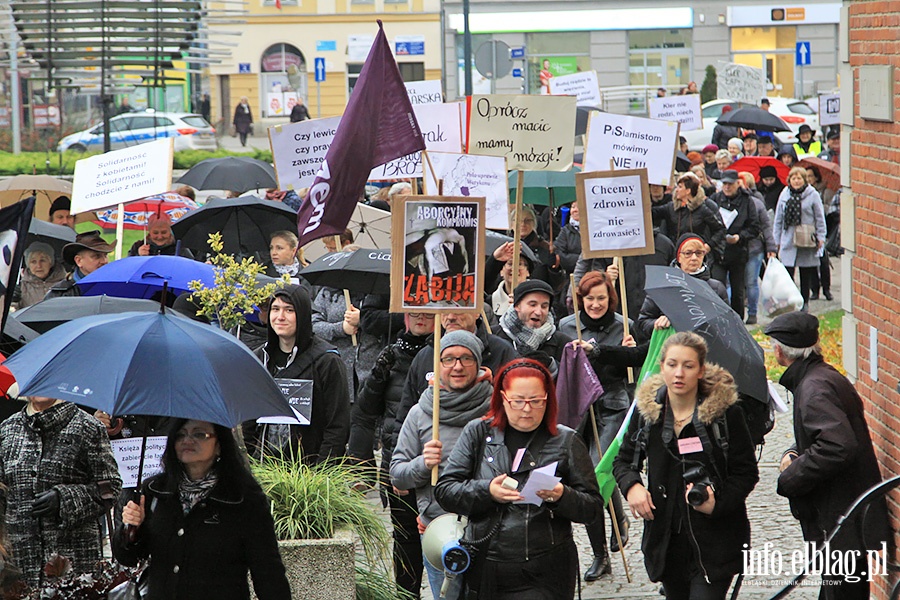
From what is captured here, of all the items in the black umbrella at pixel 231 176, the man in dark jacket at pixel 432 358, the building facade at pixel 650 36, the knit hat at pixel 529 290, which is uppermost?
the building facade at pixel 650 36

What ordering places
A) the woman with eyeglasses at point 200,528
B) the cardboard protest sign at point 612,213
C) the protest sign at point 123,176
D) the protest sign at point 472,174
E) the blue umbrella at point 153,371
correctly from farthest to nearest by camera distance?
the protest sign at point 123,176 < the protest sign at point 472,174 < the cardboard protest sign at point 612,213 < the woman with eyeglasses at point 200,528 < the blue umbrella at point 153,371

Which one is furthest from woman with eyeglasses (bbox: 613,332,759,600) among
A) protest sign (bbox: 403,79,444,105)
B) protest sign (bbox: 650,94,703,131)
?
protest sign (bbox: 650,94,703,131)

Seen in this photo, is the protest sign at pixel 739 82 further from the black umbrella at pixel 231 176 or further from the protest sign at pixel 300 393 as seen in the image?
the protest sign at pixel 300 393

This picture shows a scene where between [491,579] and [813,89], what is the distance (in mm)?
45781

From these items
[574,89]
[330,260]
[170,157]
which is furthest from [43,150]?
[330,260]

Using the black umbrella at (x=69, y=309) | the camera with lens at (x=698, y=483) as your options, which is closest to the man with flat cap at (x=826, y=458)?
the camera with lens at (x=698, y=483)

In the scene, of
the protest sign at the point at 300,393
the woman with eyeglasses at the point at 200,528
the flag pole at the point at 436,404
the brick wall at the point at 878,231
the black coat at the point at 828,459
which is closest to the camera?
the woman with eyeglasses at the point at 200,528

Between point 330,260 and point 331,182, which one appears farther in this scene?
point 330,260

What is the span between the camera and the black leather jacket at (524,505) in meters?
5.79

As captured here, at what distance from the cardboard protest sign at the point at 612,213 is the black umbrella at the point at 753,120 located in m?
15.9

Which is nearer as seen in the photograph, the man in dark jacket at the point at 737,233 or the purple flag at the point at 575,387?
the purple flag at the point at 575,387

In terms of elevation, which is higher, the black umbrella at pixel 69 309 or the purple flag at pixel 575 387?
the black umbrella at pixel 69 309

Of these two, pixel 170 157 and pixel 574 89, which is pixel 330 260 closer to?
pixel 170 157

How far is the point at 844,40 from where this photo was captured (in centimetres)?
733
